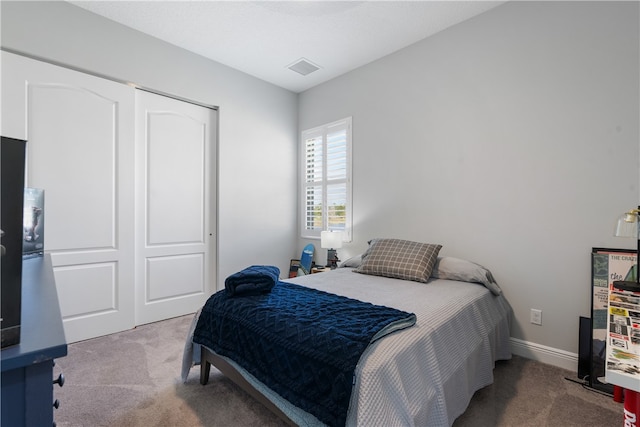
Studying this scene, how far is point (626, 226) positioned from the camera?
1.64 metres

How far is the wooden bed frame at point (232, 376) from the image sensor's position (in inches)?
58.6

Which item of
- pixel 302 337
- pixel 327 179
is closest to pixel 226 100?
pixel 327 179

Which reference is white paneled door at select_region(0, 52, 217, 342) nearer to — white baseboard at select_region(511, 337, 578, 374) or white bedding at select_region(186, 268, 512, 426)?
white bedding at select_region(186, 268, 512, 426)

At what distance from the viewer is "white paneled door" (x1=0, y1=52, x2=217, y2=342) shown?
2.48 m

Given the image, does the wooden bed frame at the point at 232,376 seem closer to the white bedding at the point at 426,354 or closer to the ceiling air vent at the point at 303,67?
the white bedding at the point at 426,354

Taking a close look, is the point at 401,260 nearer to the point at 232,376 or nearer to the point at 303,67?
the point at 232,376

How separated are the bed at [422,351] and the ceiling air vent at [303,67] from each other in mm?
2417

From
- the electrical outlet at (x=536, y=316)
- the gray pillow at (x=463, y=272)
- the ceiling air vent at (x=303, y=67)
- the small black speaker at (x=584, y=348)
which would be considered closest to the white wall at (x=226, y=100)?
the ceiling air vent at (x=303, y=67)

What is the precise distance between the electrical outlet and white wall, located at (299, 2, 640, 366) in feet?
0.12

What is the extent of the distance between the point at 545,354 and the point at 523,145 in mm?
1639

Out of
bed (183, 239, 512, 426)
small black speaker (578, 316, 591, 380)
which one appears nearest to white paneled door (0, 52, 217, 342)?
bed (183, 239, 512, 426)

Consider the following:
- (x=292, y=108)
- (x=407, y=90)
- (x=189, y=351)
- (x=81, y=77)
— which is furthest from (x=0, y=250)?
(x=292, y=108)

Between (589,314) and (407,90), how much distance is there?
246cm

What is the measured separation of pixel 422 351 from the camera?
1.39 meters
